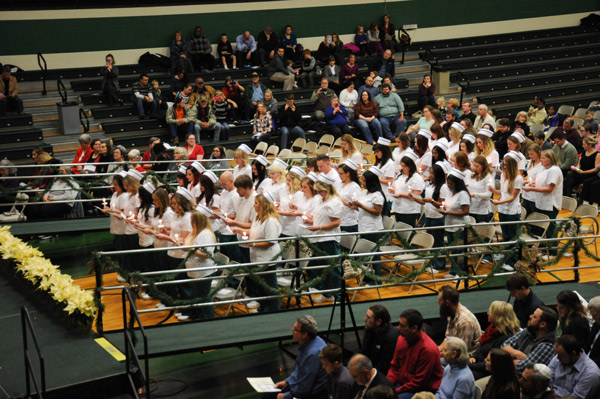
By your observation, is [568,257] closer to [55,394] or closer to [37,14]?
[55,394]

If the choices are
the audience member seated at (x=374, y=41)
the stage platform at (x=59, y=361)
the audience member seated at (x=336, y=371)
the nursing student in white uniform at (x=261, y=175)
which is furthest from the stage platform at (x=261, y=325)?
the audience member seated at (x=374, y=41)

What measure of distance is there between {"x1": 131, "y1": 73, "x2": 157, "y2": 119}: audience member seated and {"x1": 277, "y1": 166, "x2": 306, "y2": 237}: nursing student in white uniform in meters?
8.14

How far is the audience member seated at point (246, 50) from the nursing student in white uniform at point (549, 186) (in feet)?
35.9

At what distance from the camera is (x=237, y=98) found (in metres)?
18.2

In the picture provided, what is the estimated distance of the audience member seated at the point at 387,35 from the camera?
22.0 m

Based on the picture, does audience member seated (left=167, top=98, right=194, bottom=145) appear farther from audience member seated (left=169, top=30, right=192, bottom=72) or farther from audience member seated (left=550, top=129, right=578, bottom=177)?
audience member seated (left=550, top=129, right=578, bottom=177)

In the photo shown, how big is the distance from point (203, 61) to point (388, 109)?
5168mm

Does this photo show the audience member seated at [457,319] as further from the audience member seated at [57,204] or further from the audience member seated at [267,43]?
the audience member seated at [267,43]

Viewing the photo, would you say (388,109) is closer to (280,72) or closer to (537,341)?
(280,72)

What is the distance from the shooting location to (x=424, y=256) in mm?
9438

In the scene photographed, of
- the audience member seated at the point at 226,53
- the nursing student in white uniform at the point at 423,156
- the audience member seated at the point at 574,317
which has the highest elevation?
the audience member seated at the point at 226,53

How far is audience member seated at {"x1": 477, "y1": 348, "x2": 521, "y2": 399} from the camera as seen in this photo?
618cm

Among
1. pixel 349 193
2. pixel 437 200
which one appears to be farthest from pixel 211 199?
pixel 437 200

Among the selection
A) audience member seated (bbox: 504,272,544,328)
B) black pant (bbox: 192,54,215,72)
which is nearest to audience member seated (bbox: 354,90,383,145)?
black pant (bbox: 192,54,215,72)
